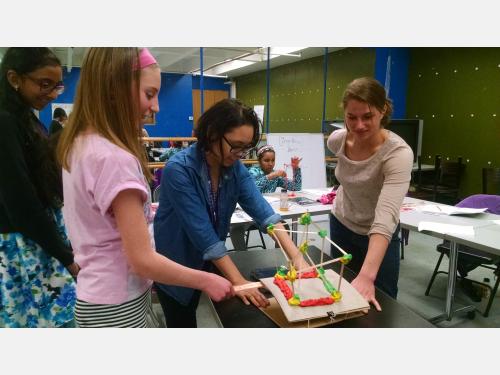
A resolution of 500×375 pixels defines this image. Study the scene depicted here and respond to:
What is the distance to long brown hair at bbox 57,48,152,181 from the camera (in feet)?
2.64

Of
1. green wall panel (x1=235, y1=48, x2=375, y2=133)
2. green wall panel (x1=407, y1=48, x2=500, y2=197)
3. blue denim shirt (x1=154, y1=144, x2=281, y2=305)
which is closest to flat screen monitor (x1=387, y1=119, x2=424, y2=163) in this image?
green wall panel (x1=407, y1=48, x2=500, y2=197)

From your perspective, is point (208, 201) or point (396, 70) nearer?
point (208, 201)

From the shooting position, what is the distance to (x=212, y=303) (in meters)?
1.12

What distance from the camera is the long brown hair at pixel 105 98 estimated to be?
2.64ft

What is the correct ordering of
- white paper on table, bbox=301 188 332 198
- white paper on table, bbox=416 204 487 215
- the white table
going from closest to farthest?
the white table < white paper on table, bbox=416 204 487 215 < white paper on table, bbox=301 188 332 198

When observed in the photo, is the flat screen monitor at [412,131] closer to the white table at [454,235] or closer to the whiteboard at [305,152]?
the whiteboard at [305,152]

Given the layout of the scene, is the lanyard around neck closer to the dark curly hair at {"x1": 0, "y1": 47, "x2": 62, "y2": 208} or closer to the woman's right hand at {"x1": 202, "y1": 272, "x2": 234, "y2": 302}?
the woman's right hand at {"x1": 202, "y1": 272, "x2": 234, "y2": 302}

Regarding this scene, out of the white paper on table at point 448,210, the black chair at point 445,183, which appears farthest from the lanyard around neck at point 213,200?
the black chair at point 445,183

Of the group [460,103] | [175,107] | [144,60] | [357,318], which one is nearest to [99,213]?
[144,60]

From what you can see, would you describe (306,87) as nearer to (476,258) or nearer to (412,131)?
(412,131)

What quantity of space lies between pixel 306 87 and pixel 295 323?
8.38 metres

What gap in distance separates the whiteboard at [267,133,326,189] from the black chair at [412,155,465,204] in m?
1.97

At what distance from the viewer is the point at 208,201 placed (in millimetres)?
1256
